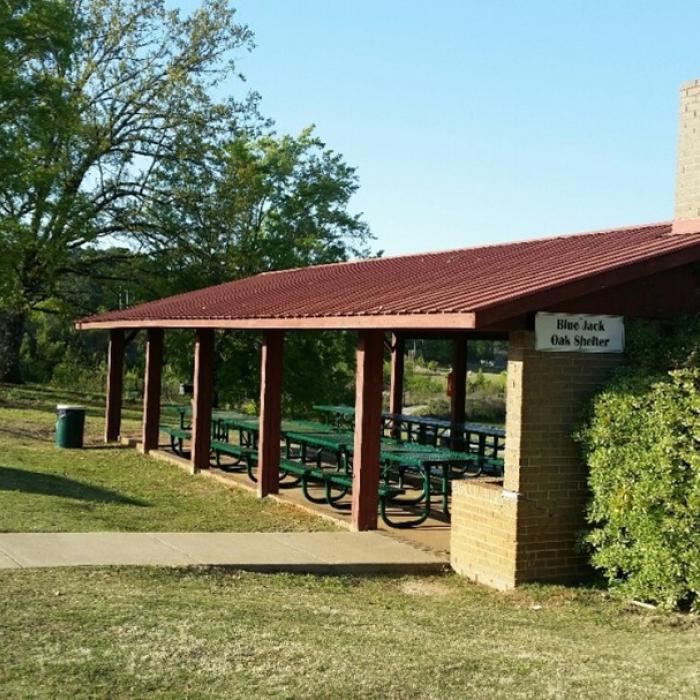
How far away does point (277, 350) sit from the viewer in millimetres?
12695

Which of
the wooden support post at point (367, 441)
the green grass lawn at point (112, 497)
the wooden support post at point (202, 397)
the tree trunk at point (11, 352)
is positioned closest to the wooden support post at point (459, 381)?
the wooden support post at point (202, 397)

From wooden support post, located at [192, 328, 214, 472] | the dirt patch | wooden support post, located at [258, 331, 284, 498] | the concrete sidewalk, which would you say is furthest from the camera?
wooden support post, located at [192, 328, 214, 472]

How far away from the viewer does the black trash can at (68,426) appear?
701 inches

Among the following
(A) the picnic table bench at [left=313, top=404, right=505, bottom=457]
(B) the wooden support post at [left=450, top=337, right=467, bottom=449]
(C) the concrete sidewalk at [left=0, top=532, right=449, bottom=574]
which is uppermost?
(B) the wooden support post at [left=450, top=337, right=467, bottom=449]

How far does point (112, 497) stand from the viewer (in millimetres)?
12234

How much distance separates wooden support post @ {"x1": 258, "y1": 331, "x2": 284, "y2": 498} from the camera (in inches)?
496

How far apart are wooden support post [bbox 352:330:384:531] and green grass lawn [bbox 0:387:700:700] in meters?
1.85

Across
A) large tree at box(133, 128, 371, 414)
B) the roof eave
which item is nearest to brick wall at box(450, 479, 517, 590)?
the roof eave

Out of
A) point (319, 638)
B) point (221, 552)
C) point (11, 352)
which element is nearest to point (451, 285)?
point (221, 552)

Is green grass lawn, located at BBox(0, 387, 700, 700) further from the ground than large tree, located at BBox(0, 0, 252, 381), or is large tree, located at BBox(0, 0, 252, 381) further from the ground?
large tree, located at BBox(0, 0, 252, 381)

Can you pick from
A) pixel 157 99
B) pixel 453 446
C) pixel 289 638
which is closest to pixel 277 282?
pixel 453 446

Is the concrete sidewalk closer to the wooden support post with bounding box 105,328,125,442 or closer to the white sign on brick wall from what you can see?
the white sign on brick wall

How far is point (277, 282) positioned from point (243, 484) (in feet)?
17.5

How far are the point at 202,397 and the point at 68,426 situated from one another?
414 centimetres
